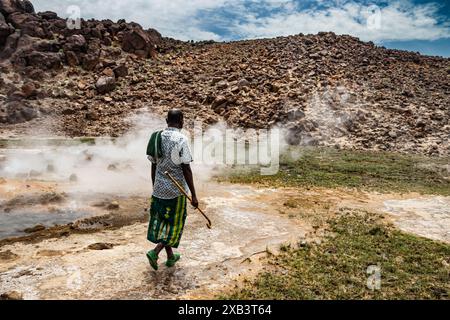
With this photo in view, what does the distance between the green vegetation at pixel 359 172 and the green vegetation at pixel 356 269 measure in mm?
3602

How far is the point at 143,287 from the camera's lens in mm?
3801

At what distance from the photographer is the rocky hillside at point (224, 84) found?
1677cm

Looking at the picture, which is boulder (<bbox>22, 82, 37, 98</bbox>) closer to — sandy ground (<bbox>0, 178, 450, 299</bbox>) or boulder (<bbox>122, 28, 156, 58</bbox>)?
boulder (<bbox>122, 28, 156, 58</bbox>)

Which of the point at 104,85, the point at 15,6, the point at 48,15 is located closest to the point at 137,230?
the point at 104,85

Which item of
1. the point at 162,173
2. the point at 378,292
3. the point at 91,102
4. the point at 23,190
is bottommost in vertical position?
the point at 378,292

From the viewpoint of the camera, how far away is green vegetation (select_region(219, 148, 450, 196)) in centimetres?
929

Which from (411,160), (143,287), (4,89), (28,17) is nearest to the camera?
(143,287)

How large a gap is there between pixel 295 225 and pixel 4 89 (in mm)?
17553

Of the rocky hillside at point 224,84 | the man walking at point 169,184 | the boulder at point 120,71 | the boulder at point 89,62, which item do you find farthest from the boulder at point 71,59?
the man walking at point 169,184

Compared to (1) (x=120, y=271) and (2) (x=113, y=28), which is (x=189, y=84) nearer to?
(2) (x=113, y=28)

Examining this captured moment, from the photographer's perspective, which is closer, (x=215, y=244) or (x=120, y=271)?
(x=120, y=271)

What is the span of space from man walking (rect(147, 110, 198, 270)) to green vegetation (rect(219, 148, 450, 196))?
17.1ft

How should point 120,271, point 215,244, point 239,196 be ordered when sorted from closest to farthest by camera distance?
point 120,271, point 215,244, point 239,196

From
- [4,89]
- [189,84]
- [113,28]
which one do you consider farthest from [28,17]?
[189,84]
